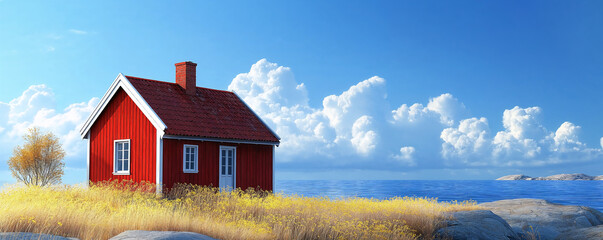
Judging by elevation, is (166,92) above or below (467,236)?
above

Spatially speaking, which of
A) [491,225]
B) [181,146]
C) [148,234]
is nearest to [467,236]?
[491,225]

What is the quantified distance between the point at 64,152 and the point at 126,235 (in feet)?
99.3

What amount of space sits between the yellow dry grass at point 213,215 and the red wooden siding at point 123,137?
75 centimetres

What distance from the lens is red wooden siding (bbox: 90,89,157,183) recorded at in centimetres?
2145

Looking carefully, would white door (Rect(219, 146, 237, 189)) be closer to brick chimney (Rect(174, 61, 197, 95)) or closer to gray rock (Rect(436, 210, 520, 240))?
brick chimney (Rect(174, 61, 197, 95))

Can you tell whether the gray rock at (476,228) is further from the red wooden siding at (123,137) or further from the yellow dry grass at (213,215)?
the red wooden siding at (123,137)

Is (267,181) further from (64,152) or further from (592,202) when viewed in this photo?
(592,202)

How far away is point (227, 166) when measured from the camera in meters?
23.4

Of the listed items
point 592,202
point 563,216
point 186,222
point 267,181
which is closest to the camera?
point 186,222

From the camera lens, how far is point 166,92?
77.9ft

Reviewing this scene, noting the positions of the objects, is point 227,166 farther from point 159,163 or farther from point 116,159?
point 116,159

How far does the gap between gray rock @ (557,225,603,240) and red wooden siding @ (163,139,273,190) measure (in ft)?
42.8

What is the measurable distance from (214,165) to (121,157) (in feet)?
13.8

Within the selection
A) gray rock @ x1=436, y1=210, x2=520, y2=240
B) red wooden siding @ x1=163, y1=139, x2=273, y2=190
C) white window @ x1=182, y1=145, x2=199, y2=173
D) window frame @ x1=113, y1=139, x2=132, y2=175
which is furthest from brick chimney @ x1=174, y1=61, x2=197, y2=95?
gray rock @ x1=436, y1=210, x2=520, y2=240
